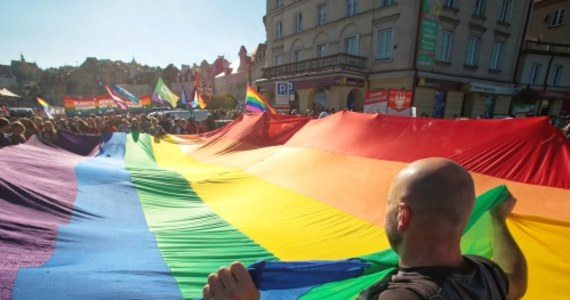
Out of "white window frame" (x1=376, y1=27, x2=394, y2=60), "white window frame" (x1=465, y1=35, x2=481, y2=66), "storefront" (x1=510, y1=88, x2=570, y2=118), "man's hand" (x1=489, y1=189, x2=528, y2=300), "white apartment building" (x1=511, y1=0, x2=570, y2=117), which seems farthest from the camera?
"white apartment building" (x1=511, y1=0, x2=570, y2=117)

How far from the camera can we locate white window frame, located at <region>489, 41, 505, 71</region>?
23688mm

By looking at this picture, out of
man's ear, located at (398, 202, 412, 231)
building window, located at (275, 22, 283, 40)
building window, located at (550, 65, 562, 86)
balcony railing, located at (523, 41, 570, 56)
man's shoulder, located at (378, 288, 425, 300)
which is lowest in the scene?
man's shoulder, located at (378, 288, 425, 300)

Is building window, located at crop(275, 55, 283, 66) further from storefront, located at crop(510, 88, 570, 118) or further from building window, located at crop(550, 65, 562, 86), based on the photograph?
building window, located at crop(550, 65, 562, 86)

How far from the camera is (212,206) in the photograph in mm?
4352

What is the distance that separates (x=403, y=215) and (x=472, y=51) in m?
26.3

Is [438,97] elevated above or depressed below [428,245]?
below

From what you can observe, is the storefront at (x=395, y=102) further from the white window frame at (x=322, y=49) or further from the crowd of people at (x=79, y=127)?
the white window frame at (x=322, y=49)

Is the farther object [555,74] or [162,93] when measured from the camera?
[555,74]

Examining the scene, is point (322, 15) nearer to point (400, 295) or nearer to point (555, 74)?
point (555, 74)

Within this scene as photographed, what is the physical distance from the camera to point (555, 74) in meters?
27.4

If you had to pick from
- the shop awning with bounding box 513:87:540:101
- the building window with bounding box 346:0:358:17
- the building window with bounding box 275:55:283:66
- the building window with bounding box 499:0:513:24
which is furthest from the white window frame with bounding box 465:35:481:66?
the building window with bounding box 275:55:283:66

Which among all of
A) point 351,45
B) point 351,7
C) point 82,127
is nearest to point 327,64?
point 351,45

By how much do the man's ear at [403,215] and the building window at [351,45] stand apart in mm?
23730

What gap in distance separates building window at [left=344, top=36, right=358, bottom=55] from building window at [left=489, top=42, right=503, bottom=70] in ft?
35.6
